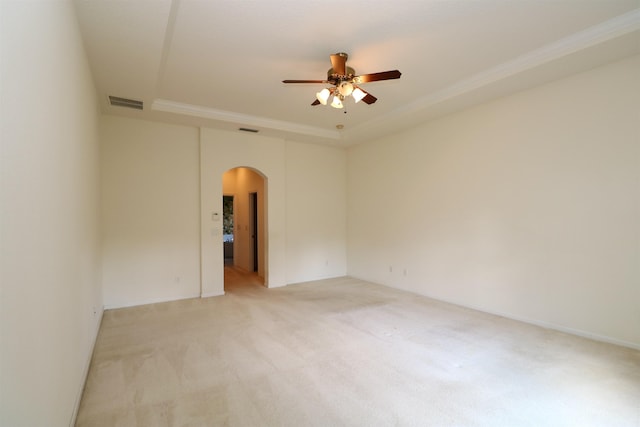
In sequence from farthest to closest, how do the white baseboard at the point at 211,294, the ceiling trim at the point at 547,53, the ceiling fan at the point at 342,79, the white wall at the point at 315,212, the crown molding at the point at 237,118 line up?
the white wall at the point at 315,212 < the white baseboard at the point at 211,294 < the crown molding at the point at 237,118 < the ceiling fan at the point at 342,79 < the ceiling trim at the point at 547,53

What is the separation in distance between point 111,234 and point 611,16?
21.4 ft

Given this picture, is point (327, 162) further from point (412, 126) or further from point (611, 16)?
point (611, 16)

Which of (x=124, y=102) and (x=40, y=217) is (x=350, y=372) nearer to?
(x=40, y=217)

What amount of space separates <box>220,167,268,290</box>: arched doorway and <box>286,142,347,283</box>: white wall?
66 centimetres

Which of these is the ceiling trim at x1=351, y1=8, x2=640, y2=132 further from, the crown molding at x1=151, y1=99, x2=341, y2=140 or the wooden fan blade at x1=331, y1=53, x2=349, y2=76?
the crown molding at x1=151, y1=99, x2=341, y2=140

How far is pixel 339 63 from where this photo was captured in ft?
10.0

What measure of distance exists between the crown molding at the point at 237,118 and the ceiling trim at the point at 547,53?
2.22m

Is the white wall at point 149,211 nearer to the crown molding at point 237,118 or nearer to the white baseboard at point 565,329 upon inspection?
the crown molding at point 237,118

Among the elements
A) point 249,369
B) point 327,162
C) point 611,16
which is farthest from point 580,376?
point 327,162

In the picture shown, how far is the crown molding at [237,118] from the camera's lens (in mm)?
4535

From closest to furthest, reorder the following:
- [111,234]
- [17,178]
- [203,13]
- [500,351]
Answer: [17,178], [203,13], [500,351], [111,234]

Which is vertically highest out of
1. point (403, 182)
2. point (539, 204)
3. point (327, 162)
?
point (327, 162)

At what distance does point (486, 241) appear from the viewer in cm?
442

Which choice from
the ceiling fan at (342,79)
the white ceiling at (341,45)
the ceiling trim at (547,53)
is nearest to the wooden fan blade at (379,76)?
the ceiling fan at (342,79)
